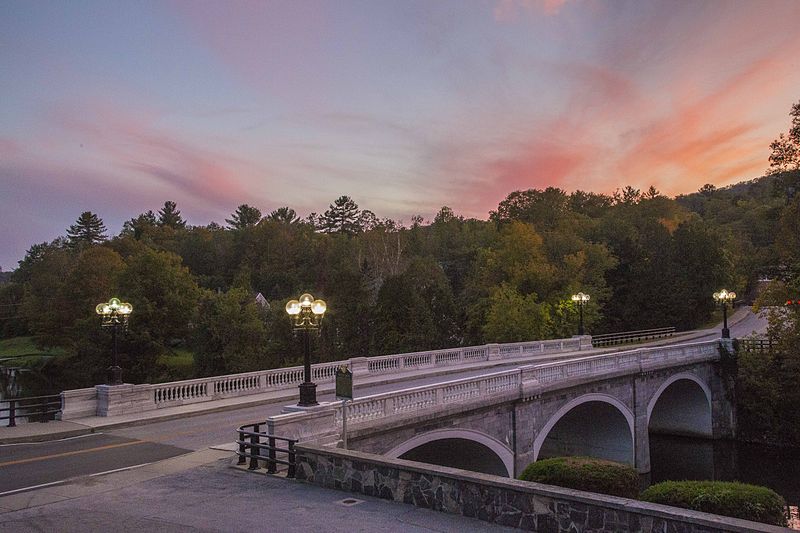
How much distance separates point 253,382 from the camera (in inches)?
984

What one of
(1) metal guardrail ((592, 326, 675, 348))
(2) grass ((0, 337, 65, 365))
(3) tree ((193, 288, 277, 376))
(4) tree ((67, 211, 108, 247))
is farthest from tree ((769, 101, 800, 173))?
(4) tree ((67, 211, 108, 247))

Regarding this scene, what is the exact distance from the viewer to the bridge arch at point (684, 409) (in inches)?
1634

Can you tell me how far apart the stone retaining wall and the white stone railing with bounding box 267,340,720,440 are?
2052 mm

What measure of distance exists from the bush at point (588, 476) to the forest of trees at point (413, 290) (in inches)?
1112

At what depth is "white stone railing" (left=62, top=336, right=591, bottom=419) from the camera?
66.4 ft

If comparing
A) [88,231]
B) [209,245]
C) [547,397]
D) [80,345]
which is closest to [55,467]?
[547,397]

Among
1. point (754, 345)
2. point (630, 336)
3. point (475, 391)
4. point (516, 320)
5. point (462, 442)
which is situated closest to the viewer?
point (475, 391)

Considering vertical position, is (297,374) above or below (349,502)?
above

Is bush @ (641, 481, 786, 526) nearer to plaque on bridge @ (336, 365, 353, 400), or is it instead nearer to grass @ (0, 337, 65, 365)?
plaque on bridge @ (336, 365, 353, 400)

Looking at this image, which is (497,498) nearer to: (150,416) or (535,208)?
(150,416)

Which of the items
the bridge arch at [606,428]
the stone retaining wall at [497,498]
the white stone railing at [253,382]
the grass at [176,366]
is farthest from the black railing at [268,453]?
the grass at [176,366]

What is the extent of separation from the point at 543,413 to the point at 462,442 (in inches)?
151

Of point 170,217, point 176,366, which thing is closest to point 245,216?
point 170,217

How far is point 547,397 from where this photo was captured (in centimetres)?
2528
